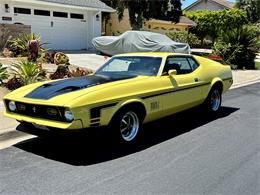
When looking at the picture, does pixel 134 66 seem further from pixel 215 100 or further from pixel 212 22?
pixel 212 22

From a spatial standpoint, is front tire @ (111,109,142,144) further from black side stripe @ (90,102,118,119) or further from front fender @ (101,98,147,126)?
black side stripe @ (90,102,118,119)

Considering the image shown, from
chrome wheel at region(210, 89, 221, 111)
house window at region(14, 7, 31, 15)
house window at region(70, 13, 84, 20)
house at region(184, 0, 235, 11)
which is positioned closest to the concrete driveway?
house window at region(14, 7, 31, 15)

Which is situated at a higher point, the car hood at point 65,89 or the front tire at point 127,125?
the car hood at point 65,89

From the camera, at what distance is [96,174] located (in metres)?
4.93

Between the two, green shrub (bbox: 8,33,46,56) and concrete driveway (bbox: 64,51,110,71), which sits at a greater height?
green shrub (bbox: 8,33,46,56)

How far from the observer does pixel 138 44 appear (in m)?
22.6

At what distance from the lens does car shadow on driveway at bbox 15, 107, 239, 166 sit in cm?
556

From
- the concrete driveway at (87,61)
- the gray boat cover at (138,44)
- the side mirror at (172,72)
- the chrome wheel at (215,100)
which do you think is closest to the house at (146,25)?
the gray boat cover at (138,44)

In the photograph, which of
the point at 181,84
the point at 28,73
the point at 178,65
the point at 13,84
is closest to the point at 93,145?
the point at 181,84

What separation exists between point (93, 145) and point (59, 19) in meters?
18.7

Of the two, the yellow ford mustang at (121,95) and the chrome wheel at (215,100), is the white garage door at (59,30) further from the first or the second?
the yellow ford mustang at (121,95)

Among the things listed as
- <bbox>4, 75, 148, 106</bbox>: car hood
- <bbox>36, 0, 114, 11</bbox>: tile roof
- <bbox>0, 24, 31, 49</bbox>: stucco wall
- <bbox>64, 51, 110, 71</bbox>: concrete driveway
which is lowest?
<bbox>64, 51, 110, 71</bbox>: concrete driveway

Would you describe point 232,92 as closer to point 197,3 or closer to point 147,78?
point 147,78

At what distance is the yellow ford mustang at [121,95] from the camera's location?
5441 mm
